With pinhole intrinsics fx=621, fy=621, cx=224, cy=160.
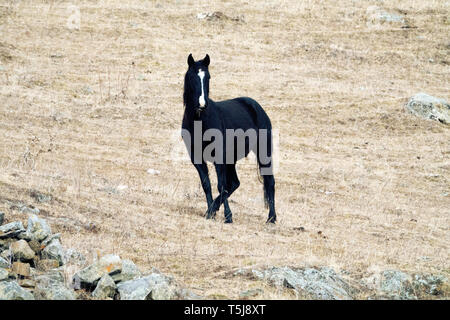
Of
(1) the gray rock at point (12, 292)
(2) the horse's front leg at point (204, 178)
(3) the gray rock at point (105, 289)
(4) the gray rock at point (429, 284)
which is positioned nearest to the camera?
(1) the gray rock at point (12, 292)

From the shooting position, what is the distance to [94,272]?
19.5 ft

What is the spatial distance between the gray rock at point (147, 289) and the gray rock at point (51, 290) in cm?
47

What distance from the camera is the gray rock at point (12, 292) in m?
5.21

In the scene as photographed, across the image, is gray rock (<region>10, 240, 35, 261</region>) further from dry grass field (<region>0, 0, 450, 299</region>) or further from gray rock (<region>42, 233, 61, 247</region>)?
dry grass field (<region>0, 0, 450, 299</region>)

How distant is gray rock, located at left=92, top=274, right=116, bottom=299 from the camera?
18.7ft

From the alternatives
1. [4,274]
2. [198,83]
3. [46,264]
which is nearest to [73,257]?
[46,264]

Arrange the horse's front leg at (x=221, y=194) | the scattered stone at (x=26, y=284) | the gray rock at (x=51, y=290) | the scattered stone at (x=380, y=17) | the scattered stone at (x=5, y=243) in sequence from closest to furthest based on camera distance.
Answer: the gray rock at (x=51, y=290)
the scattered stone at (x=26, y=284)
the scattered stone at (x=5, y=243)
the horse's front leg at (x=221, y=194)
the scattered stone at (x=380, y=17)

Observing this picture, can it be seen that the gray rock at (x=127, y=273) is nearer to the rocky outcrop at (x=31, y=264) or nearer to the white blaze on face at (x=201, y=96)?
the rocky outcrop at (x=31, y=264)

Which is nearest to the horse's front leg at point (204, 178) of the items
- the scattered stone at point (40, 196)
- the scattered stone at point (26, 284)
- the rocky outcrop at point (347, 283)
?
the scattered stone at point (40, 196)

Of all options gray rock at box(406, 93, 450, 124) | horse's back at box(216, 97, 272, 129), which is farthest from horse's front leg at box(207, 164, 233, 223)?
gray rock at box(406, 93, 450, 124)

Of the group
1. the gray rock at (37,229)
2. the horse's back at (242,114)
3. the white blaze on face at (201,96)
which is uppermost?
the white blaze on face at (201,96)

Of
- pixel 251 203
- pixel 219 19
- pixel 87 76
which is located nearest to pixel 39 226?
pixel 251 203

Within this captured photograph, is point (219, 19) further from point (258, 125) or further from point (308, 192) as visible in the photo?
point (258, 125)

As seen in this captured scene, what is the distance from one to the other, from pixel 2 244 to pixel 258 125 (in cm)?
602
